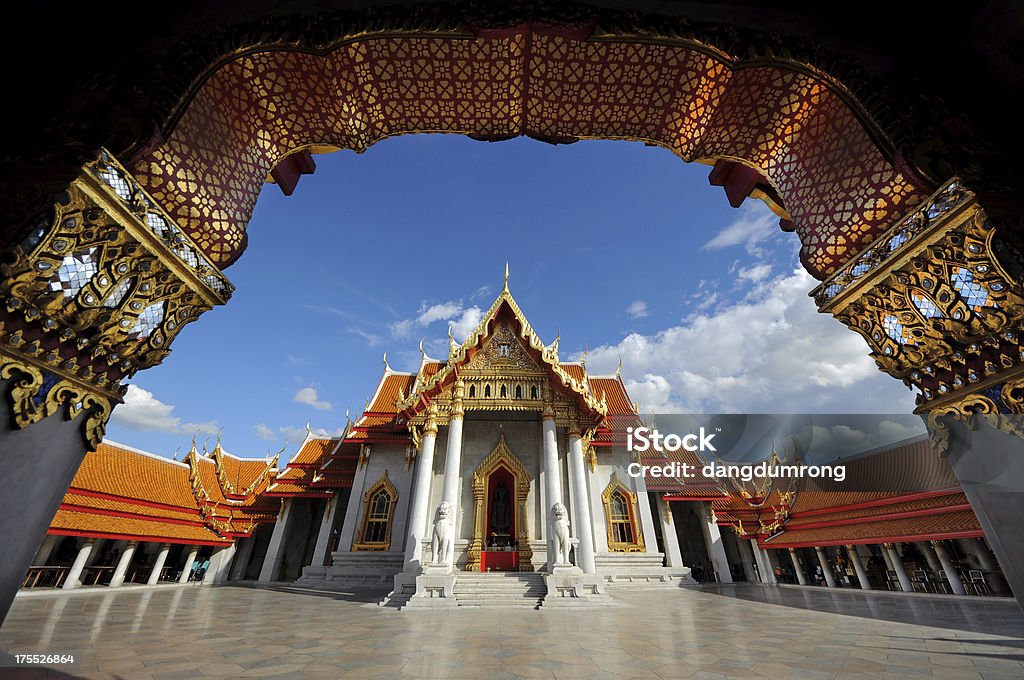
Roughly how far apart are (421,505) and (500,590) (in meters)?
2.80

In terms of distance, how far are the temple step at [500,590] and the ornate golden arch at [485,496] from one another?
143 cm

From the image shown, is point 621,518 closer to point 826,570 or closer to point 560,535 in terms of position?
point 560,535

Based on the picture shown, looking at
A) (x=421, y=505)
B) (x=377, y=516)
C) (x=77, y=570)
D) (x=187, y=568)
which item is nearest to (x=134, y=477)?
(x=77, y=570)

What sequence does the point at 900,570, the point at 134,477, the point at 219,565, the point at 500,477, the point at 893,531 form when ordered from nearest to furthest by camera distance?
the point at 893,531 < the point at 900,570 < the point at 500,477 < the point at 134,477 < the point at 219,565

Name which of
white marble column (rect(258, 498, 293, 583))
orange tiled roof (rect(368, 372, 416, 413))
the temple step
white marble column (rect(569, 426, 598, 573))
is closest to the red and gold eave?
white marble column (rect(569, 426, 598, 573))

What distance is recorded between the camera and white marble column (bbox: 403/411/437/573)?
9516 mm

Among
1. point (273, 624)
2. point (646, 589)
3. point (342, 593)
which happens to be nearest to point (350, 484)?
point (342, 593)

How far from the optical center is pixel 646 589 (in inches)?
452

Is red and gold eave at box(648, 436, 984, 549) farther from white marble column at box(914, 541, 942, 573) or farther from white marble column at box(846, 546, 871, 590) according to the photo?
white marble column at box(914, 541, 942, 573)

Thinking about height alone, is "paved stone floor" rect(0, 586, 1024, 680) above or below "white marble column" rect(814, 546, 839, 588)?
below

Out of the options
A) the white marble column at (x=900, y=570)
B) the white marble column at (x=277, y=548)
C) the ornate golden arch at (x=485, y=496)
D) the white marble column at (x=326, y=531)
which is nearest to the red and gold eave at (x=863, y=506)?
the white marble column at (x=900, y=570)

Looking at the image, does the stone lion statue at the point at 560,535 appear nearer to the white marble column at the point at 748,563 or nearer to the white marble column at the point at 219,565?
the white marble column at the point at 748,563

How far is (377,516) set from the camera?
12.9m

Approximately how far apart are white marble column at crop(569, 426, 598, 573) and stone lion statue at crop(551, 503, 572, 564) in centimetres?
64
